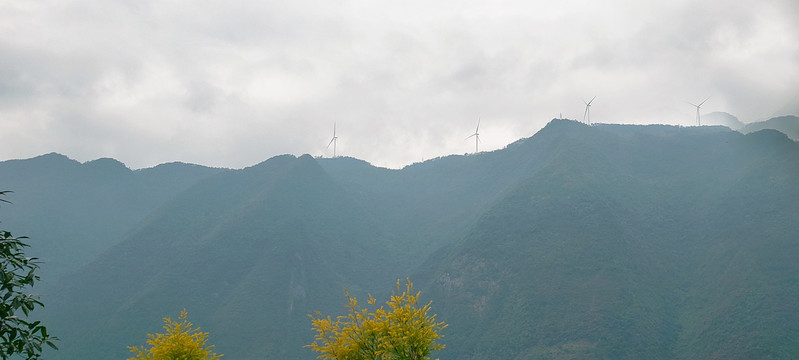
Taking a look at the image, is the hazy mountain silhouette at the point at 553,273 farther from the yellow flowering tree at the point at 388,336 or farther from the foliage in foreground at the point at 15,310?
Result: the foliage in foreground at the point at 15,310

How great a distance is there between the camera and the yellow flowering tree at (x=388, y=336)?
33.2 metres

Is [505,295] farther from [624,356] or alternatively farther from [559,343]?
[624,356]

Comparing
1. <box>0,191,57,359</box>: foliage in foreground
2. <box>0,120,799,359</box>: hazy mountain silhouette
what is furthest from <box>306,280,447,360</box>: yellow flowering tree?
<box>0,120,799,359</box>: hazy mountain silhouette

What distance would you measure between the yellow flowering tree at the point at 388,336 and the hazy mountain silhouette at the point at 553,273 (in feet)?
278

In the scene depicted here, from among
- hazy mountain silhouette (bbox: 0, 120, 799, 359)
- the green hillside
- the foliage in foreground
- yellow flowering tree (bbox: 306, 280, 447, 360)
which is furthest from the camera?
hazy mountain silhouette (bbox: 0, 120, 799, 359)

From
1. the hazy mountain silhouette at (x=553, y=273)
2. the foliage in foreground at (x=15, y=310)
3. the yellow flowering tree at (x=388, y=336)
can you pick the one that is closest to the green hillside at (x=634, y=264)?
the hazy mountain silhouette at (x=553, y=273)

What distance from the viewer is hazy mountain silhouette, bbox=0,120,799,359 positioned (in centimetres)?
11750

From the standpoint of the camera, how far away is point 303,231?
198 metres

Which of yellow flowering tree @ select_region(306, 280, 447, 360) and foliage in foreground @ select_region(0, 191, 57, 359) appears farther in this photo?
yellow flowering tree @ select_region(306, 280, 447, 360)

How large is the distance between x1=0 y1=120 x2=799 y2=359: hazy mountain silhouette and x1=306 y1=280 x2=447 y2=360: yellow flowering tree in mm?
84652

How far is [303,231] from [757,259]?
4938 inches

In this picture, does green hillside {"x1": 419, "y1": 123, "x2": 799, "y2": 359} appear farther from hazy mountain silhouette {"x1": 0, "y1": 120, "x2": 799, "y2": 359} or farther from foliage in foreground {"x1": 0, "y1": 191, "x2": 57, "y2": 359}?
foliage in foreground {"x1": 0, "y1": 191, "x2": 57, "y2": 359}

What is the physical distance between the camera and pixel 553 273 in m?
139

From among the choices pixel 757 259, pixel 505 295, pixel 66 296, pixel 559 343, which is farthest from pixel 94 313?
pixel 757 259
